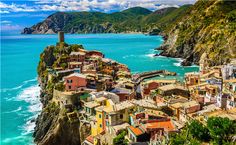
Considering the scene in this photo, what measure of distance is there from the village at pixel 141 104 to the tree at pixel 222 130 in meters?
3.52

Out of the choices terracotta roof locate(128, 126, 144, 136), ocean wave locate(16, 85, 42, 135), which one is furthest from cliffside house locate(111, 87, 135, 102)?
ocean wave locate(16, 85, 42, 135)

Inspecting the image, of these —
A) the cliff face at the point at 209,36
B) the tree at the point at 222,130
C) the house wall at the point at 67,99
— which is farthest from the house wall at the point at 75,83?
the cliff face at the point at 209,36

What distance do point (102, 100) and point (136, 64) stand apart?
64612 mm

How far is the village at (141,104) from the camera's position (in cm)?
3278

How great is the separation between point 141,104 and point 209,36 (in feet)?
274

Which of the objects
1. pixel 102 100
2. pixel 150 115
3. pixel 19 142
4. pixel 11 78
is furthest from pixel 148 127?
pixel 11 78

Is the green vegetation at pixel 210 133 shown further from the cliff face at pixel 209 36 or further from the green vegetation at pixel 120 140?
the cliff face at pixel 209 36

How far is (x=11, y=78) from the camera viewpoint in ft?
307

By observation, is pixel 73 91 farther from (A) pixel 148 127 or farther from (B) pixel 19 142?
(A) pixel 148 127

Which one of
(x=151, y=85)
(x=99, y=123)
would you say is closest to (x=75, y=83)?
(x=151, y=85)

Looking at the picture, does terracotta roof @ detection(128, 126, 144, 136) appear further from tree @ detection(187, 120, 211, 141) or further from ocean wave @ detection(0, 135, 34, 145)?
ocean wave @ detection(0, 135, 34, 145)

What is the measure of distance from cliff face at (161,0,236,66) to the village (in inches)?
1651

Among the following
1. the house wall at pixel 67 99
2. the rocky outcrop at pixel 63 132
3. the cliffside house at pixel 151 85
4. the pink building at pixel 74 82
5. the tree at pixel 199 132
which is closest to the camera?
the tree at pixel 199 132

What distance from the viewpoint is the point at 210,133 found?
2786cm
